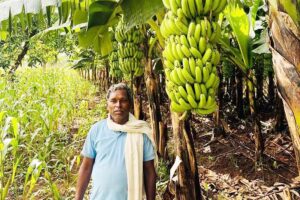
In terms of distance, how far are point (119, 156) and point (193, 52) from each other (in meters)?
0.78

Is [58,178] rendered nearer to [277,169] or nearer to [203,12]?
[277,169]

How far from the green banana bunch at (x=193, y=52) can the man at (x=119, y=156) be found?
0.48m

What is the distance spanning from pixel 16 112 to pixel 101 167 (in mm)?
2087

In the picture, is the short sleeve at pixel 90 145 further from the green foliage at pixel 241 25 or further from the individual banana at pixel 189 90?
the green foliage at pixel 241 25

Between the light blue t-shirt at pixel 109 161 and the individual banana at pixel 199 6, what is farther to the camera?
the light blue t-shirt at pixel 109 161

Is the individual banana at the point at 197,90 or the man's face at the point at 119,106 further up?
the individual banana at the point at 197,90

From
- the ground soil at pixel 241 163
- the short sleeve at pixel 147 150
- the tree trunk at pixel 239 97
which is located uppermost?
the tree trunk at pixel 239 97

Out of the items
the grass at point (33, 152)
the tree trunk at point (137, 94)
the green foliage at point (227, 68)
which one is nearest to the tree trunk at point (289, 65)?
the grass at point (33, 152)

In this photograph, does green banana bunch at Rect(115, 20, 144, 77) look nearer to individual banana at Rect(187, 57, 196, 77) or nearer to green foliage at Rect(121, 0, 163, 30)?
green foliage at Rect(121, 0, 163, 30)

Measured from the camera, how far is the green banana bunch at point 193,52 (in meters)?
1.42

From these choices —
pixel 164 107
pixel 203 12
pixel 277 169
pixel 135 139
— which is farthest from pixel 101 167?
pixel 164 107

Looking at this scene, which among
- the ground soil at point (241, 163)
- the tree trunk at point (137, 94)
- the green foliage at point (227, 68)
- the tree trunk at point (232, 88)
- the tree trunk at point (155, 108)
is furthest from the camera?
the tree trunk at point (232, 88)

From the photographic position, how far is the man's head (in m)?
1.94

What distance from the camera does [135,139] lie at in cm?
190
